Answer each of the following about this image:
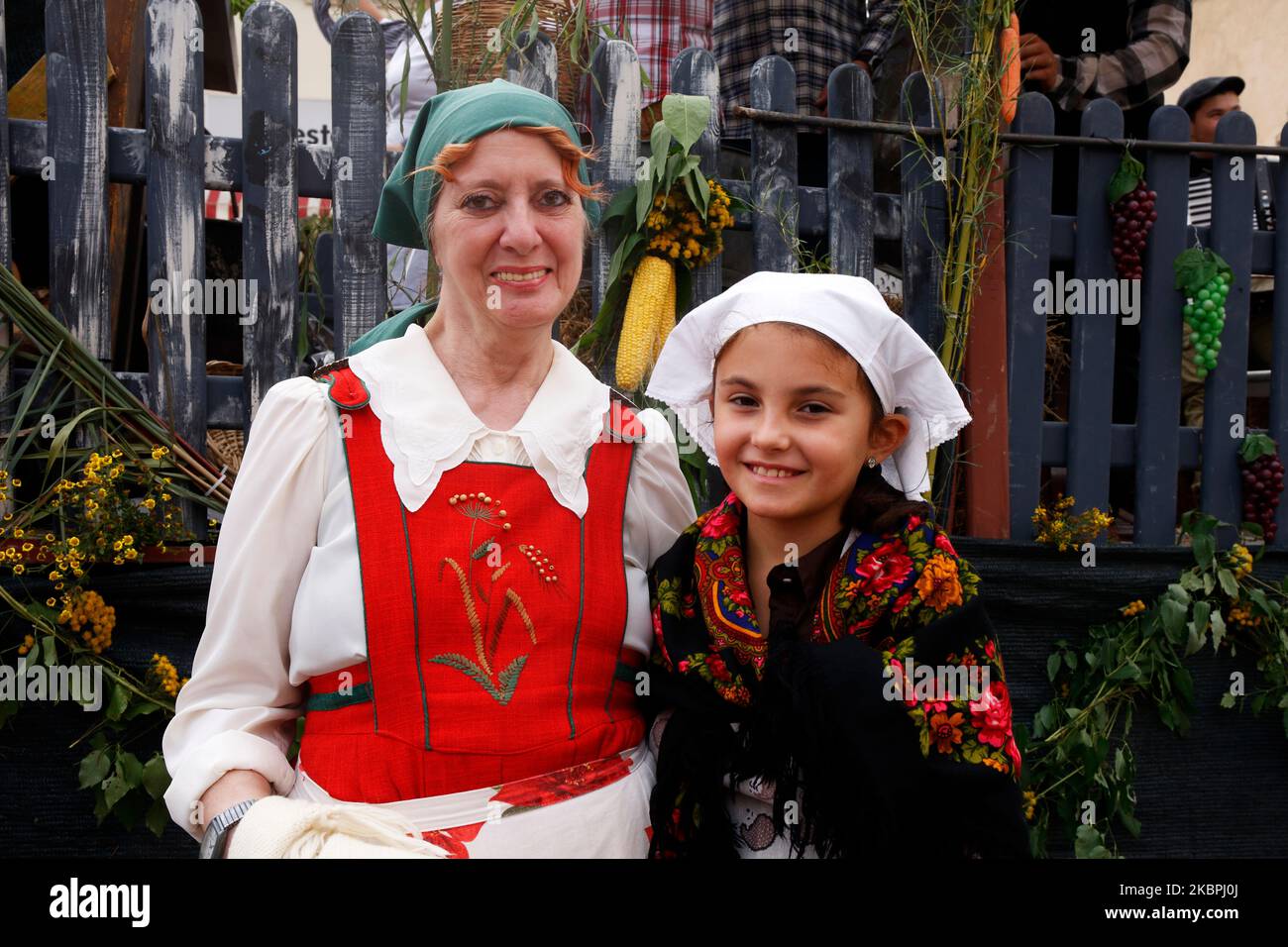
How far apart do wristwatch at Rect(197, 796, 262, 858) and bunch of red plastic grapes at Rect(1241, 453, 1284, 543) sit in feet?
11.2

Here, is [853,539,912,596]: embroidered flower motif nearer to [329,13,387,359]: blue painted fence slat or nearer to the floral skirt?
the floral skirt

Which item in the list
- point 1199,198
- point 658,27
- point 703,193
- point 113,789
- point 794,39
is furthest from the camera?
point 1199,198

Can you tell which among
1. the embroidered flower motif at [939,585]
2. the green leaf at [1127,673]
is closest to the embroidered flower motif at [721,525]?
the embroidered flower motif at [939,585]

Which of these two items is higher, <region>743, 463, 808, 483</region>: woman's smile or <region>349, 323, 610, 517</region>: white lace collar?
<region>349, 323, 610, 517</region>: white lace collar

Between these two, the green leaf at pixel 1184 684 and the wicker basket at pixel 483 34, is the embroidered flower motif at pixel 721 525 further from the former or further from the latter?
the green leaf at pixel 1184 684

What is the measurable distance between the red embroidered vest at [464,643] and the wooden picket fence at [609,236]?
146 cm

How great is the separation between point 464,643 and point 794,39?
10.9 feet

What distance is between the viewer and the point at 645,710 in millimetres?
2080

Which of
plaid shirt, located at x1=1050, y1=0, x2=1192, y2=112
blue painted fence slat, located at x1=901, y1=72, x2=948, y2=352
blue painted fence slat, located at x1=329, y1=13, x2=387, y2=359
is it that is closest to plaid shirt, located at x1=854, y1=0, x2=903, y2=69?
plaid shirt, located at x1=1050, y1=0, x2=1192, y2=112

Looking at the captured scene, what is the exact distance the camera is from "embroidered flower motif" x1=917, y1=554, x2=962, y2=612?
5.80ft

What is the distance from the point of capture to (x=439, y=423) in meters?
1.93

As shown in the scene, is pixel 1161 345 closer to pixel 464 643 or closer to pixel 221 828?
pixel 464 643

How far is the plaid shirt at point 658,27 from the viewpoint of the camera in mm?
4203

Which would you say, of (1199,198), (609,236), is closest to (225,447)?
(609,236)
